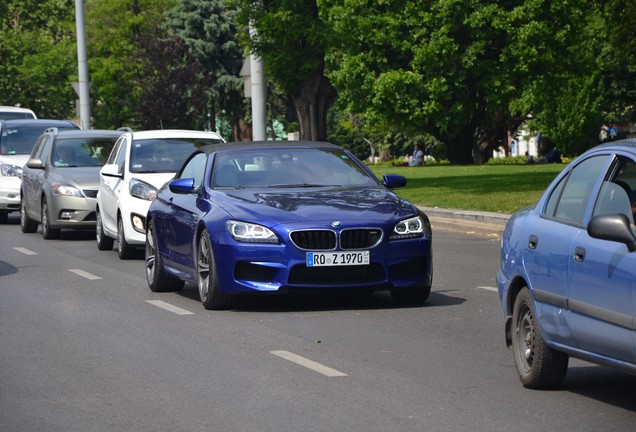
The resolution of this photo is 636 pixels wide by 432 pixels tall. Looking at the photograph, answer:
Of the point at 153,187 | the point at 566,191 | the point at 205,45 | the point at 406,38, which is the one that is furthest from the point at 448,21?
the point at 566,191

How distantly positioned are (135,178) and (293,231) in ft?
23.4

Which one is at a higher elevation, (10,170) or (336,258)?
(336,258)

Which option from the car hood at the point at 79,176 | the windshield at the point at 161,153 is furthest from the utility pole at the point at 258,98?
the windshield at the point at 161,153

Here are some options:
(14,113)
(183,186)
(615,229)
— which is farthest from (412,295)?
(14,113)

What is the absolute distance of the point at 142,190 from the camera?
59.8 ft

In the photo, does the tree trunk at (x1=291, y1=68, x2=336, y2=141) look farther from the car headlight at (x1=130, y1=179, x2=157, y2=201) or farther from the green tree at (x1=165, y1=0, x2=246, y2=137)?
the green tree at (x1=165, y1=0, x2=246, y2=137)

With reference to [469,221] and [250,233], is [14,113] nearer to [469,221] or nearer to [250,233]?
[469,221]

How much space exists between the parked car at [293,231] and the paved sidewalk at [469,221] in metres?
8.48

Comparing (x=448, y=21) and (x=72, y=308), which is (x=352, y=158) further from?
(x=448, y=21)

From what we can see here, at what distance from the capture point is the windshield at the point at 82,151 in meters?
23.2

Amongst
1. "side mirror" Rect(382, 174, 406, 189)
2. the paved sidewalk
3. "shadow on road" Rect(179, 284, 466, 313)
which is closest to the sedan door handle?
"shadow on road" Rect(179, 284, 466, 313)

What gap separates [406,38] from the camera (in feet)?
181

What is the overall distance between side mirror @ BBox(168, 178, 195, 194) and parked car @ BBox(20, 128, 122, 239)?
892cm

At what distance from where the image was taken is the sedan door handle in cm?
724
